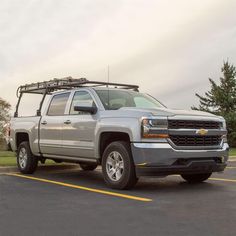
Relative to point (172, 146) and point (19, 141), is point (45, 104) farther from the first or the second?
point (172, 146)

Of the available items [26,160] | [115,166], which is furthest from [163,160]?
[26,160]

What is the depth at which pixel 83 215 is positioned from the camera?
6.55 meters

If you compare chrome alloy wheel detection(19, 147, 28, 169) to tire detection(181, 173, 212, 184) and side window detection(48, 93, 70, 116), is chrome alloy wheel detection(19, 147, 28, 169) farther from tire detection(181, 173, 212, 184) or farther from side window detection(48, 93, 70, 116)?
tire detection(181, 173, 212, 184)

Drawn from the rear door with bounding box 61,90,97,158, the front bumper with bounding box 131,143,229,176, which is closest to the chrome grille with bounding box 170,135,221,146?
the front bumper with bounding box 131,143,229,176

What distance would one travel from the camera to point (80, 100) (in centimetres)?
1040

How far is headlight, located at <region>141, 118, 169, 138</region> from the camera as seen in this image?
8.55 meters

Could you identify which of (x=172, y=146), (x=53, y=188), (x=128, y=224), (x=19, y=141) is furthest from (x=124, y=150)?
(x=19, y=141)

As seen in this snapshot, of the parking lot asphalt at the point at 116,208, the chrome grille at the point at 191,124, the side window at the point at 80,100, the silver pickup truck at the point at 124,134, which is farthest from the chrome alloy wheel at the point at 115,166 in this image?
the side window at the point at 80,100

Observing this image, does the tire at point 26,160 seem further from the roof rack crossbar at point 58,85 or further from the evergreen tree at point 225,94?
the evergreen tree at point 225,94

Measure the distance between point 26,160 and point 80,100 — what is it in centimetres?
262

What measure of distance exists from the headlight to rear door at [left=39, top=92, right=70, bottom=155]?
2593 millimetres

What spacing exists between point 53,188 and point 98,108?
1.77m

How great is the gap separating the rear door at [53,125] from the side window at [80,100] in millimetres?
298

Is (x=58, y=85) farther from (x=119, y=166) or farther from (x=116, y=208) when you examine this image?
(x=116, y=208)
